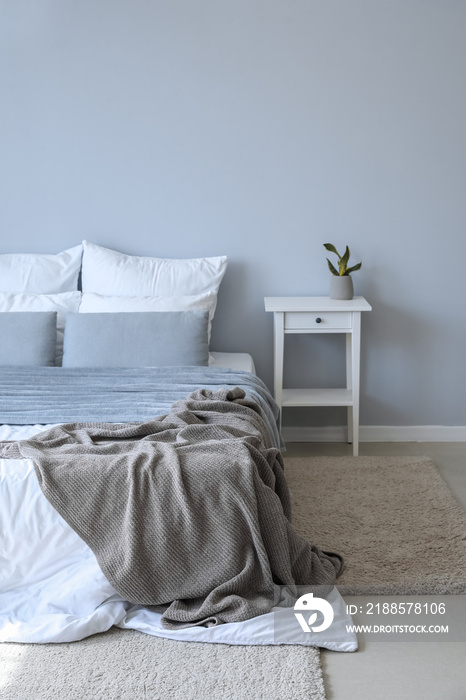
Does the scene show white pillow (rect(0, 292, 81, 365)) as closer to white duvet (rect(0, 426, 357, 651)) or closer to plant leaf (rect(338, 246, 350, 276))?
plant leaf (rect(338, 246, 350, 276))

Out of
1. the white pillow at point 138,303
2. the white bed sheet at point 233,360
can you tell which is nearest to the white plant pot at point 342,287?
the white bed sheet at point 233,360

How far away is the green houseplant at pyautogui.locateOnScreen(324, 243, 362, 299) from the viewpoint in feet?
12.8

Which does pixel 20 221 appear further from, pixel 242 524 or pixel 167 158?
pixel 242 524

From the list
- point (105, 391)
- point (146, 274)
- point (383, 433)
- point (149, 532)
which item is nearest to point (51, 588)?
point (149, 532)

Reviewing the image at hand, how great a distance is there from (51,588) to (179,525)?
43 centimetres

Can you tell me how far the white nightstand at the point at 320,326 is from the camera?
3799 millimetres

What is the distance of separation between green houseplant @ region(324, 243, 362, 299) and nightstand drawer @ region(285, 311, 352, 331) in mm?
142

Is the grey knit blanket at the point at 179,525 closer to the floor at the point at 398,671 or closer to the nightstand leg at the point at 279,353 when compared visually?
the floor at the point at 398,671

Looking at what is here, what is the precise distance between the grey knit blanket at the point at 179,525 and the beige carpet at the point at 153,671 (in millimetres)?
116

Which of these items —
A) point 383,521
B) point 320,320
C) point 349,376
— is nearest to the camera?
point 383,521

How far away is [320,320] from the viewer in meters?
3.83

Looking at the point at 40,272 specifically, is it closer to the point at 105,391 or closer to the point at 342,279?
the point at 105,391

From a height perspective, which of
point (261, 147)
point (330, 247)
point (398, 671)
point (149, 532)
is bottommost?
point (398, 671)

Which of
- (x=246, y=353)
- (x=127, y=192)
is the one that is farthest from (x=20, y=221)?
(x=246, y=353)
